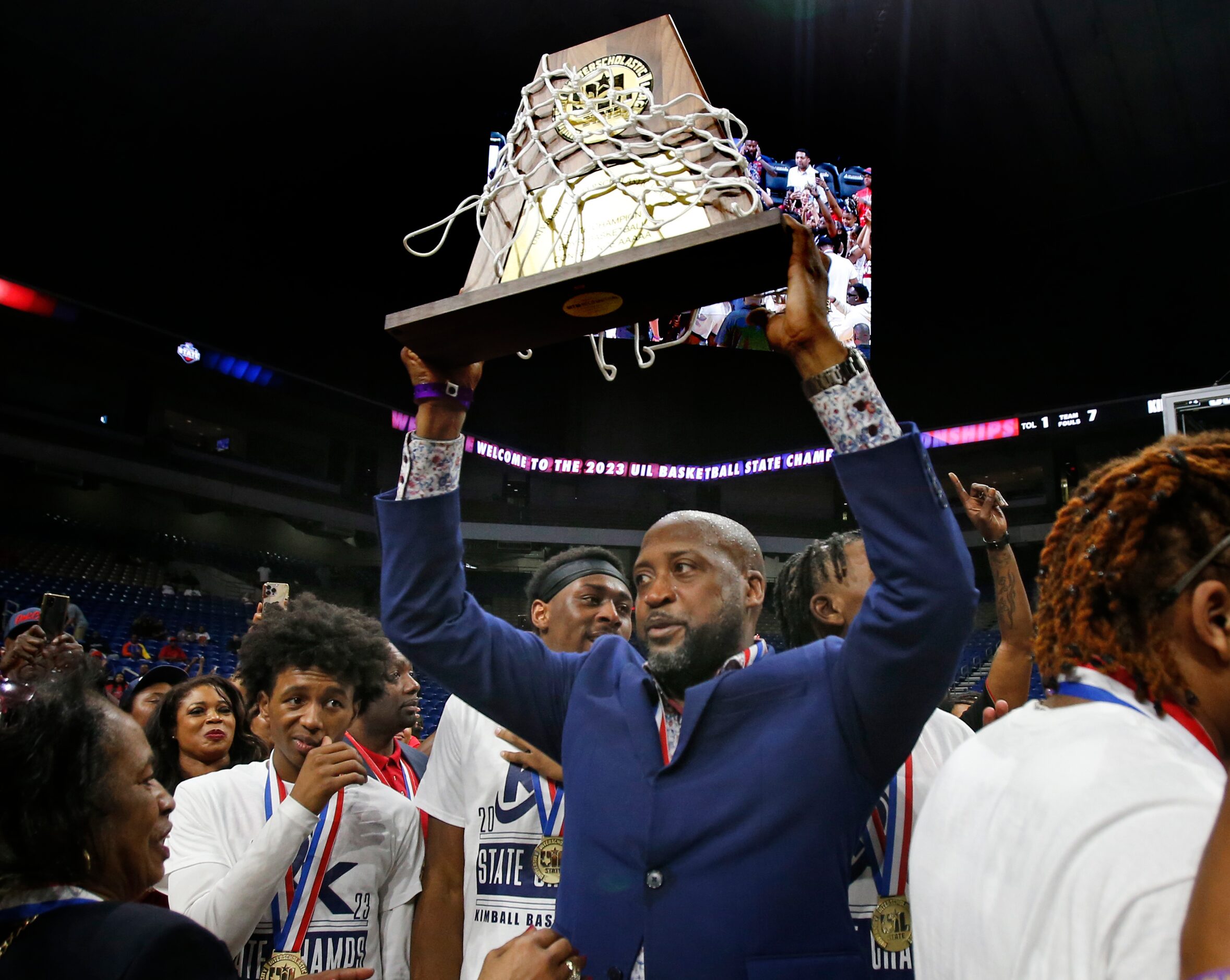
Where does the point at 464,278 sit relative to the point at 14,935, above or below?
above

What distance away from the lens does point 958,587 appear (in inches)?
59.7

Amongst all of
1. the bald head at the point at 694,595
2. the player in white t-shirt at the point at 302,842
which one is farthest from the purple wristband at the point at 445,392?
the player in white t-shirt at the point at 302,842

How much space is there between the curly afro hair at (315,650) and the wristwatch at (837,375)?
1.94 m

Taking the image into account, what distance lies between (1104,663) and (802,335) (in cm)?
75

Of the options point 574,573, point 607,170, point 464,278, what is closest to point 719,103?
point 464,278

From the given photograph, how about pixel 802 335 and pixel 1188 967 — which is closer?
pixel 1188 967

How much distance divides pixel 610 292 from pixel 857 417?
489mm

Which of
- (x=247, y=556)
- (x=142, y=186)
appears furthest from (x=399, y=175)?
(x=247, y=556)

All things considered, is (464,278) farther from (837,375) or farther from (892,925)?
(837,375)

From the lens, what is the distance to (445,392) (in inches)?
76.9

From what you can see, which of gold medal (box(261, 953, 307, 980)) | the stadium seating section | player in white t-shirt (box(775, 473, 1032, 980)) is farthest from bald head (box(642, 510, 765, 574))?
the stadium seating section

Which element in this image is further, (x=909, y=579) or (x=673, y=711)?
(x=673, y=711)

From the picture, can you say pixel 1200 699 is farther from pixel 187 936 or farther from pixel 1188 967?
pixel 187 936

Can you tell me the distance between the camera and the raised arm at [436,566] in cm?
195
